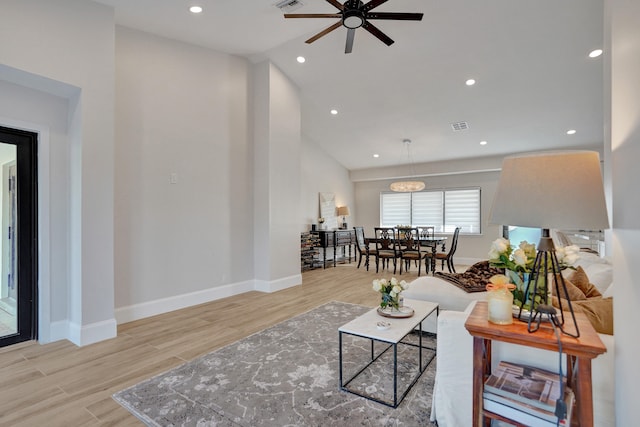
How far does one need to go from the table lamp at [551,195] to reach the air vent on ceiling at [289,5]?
10.7 feet

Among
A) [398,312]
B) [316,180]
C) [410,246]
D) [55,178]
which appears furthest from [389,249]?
[55,178]

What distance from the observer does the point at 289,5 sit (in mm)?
3586

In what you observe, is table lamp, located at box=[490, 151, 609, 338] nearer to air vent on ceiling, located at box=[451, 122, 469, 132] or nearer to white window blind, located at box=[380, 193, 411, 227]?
air vent on ceiling, located at box=[451, 122, 469, 132]

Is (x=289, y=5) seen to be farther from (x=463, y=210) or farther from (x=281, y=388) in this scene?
(x=463, y=210)

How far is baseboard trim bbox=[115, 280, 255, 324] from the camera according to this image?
356 centimetres

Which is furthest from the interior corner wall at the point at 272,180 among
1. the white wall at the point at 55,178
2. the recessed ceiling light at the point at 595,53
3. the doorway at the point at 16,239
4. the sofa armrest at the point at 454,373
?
the recessed ceiling light at the point at 595,53

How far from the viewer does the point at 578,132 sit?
6.08m

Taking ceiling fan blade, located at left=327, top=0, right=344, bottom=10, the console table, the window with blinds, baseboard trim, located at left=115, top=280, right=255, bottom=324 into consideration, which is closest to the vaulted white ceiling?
ceiling fan blade, located at left=327, top=0, right=344, bottom=10

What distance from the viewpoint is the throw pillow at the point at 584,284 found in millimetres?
1990

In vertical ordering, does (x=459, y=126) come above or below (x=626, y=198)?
above

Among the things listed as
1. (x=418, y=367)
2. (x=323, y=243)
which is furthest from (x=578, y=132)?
(x=418, y=367)

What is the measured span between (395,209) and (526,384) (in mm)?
8326

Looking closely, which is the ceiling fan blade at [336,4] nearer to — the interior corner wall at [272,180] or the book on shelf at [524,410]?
the interior corner wall at [272,180]

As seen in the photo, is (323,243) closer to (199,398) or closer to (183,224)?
(183,224)
